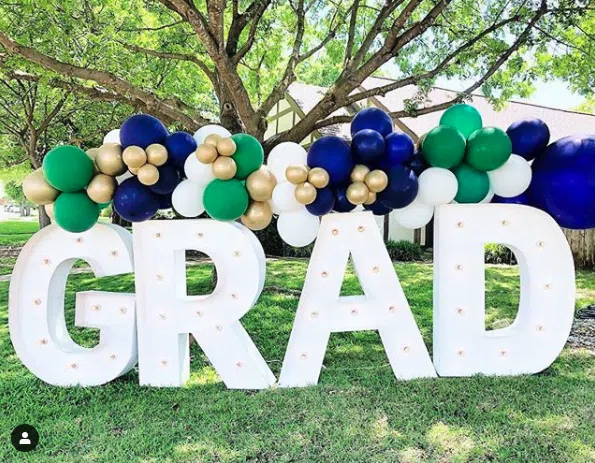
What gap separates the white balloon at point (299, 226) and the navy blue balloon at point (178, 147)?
85 centimetres

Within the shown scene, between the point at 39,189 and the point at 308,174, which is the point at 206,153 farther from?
the point at 39,189

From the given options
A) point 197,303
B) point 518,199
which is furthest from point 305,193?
point 518,199

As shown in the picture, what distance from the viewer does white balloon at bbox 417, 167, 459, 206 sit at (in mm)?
3656

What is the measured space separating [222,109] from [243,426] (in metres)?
4.09

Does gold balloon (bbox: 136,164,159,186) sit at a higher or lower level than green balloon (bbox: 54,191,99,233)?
higher

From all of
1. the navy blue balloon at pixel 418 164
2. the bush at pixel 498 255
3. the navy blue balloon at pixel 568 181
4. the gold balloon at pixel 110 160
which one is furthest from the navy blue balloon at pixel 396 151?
the bush at pixel 498 255

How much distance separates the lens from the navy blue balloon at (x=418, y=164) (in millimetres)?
3764

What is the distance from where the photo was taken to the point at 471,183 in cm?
369

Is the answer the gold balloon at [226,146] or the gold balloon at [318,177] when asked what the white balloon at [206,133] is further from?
the gold balloon at [318,177]

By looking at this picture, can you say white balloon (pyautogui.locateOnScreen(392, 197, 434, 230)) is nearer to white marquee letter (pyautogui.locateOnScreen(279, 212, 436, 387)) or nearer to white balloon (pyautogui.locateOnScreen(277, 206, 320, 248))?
white marquee letter (pyautogui.locateOnScreen(279, 212, 436, 387))

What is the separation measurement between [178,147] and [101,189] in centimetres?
63

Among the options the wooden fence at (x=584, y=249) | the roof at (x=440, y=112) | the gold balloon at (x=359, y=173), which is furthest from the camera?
the roof at (x=440, y=112)

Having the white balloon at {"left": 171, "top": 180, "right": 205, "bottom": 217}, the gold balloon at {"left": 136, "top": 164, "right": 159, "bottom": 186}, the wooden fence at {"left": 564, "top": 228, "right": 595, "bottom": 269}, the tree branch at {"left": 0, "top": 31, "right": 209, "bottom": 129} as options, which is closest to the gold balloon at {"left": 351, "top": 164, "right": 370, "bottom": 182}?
the white balloon at {"left": 171, "top": 180, "right": 205, "bottom": 217}

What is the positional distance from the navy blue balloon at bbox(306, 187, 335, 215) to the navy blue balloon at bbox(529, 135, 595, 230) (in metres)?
1.59
